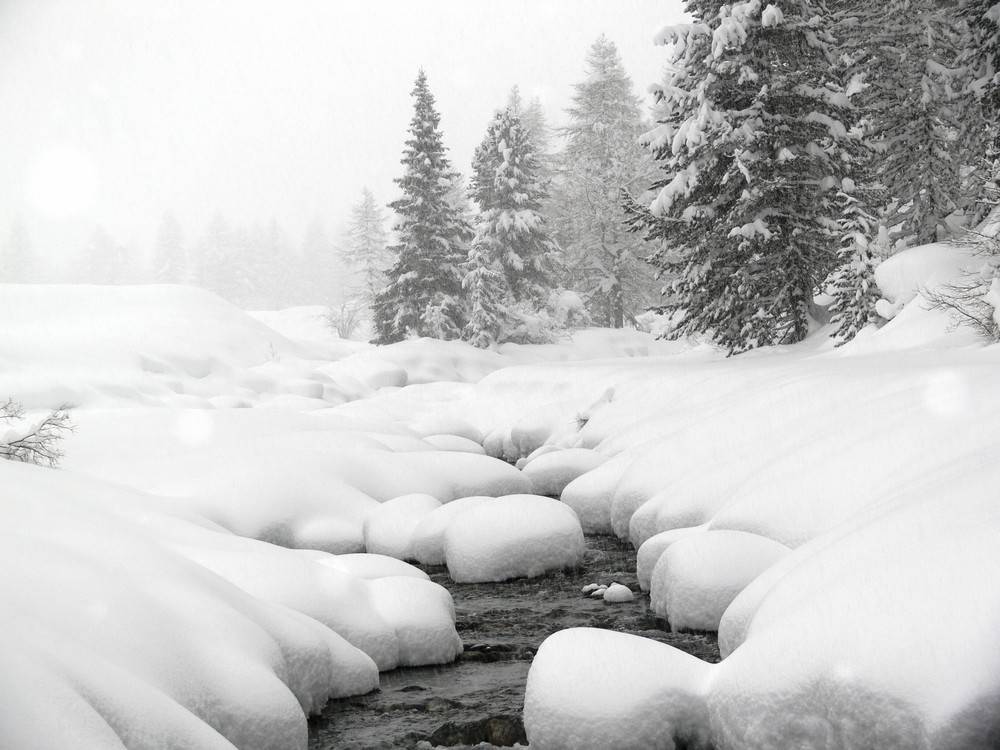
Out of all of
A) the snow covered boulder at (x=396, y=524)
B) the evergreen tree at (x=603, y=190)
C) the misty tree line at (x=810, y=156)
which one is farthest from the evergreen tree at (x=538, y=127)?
the snow covered boulder at (x=396, y=524)

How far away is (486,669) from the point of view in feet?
20.2

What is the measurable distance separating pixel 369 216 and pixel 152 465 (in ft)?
126

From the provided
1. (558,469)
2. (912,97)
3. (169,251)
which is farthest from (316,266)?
(558,469)

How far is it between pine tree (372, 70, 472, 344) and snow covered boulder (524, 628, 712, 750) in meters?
24.3

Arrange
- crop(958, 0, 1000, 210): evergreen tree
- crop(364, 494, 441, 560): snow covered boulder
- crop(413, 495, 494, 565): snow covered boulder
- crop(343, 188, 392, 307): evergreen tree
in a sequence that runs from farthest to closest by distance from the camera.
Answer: crop(343, 188, 392, 307): evergreen tree
crop(958, 0, 1000, 210): evergreen tree
crop(364, 494, 441, 560): snow covered boulder
crop(413, 495, 494, 565): snow covered boulder

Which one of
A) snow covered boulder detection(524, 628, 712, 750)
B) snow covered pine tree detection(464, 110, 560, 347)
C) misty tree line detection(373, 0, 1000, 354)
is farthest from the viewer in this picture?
snow covered pine tree detection(464, 110, 560, 347)

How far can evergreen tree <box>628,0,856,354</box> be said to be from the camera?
1667 centimetres

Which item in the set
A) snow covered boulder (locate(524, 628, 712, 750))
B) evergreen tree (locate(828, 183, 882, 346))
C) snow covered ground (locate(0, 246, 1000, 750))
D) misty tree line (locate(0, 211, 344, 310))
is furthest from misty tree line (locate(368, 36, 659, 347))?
misty tree line (locate(0, 211, 344, 310))

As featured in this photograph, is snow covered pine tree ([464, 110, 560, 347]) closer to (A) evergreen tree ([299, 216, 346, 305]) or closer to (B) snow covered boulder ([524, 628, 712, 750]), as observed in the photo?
(B) snow covered boulder ([524, 628, 712, 750])

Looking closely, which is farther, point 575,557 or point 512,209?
point 512,209

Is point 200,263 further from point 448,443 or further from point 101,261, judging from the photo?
point 448,443

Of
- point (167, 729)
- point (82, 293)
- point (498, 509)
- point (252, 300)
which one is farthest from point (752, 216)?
point (252, 300)

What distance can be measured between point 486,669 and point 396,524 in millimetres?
3157

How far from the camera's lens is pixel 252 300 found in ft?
232
